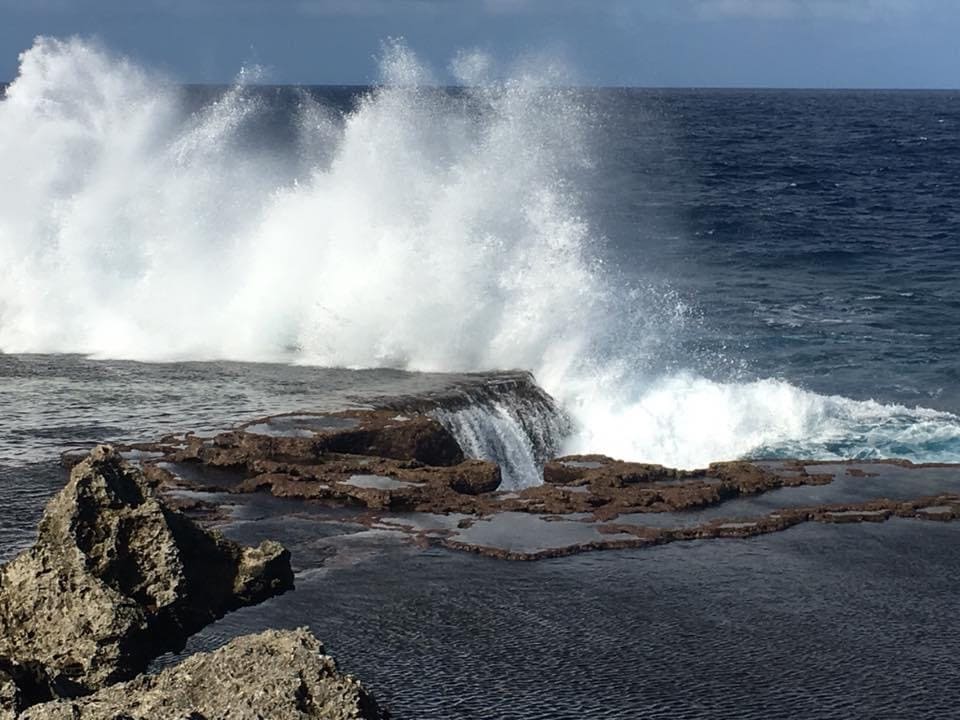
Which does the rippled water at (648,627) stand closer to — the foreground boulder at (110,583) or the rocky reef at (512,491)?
the foreground boulder at (110,583)

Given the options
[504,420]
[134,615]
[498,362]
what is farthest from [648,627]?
[498,362]

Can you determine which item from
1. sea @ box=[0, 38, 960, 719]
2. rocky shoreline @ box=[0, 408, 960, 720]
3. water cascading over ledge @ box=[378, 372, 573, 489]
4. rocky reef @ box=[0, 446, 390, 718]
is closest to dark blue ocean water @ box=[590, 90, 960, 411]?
sea @ box=[0, 38, 960, 719]

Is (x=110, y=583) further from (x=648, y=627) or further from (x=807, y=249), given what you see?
(x=807, y=249)

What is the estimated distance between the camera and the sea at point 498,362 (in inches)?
421

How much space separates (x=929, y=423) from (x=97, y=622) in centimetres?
1608

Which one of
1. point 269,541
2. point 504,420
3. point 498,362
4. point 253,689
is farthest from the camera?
point 498,362

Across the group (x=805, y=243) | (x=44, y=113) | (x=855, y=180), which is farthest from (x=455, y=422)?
(x=855, y=180)

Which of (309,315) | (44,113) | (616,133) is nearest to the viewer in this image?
(309,315)

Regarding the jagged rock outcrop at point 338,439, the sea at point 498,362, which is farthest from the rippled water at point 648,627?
the jagged rock outcrop at point 338,439

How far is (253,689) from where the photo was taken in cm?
755

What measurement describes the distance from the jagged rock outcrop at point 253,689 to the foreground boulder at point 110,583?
3.18 feet

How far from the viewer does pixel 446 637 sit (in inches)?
429

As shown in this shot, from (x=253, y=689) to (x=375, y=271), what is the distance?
1700 cm

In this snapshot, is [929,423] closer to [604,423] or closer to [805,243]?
[604,423]
